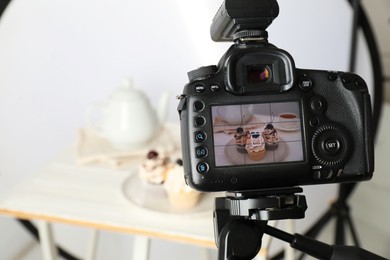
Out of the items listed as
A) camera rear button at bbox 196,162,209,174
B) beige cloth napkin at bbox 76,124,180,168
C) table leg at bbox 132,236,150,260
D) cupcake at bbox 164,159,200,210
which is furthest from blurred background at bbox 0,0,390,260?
camera rear button at bbox 196,162,209,174

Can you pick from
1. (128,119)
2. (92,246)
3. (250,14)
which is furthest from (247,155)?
(92,246)

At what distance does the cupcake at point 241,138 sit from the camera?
1.53ft

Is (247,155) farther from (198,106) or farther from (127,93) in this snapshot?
(127,93)

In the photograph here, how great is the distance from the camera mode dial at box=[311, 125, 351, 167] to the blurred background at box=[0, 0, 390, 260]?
0.40 meters

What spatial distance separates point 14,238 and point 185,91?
0.90m

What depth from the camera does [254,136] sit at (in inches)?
18.4

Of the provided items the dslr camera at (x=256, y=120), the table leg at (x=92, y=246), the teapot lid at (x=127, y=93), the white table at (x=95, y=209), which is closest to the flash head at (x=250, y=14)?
the dslr camera at (x=256, y=120)

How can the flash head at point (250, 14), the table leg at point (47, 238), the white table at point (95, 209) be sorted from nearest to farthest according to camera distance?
1. the flash head at point (250, 14)
2. the white table at point (95, 209)
3. the table leg at point (47, 238)

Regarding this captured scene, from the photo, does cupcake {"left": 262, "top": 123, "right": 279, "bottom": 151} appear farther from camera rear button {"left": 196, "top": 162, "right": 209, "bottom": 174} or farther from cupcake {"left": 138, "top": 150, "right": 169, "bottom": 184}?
cupcake {"left": 138, "top": 150, "right": 169, "bottom": 184}

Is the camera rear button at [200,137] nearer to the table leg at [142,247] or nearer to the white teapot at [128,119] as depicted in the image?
the table leg at [142,247]

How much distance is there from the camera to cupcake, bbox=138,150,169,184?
818 mm

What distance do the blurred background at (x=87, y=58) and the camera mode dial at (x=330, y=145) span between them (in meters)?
0.40

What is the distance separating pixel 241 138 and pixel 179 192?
344 millimetres

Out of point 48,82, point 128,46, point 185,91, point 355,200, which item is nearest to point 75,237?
point 48,82
